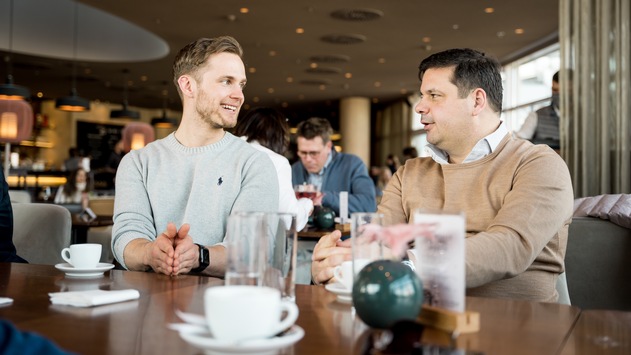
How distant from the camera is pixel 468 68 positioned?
2020mm

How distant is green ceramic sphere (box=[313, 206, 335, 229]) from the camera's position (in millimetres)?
3783

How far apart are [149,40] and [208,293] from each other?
12127mm

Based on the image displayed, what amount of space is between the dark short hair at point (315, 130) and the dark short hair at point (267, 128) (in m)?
0.91

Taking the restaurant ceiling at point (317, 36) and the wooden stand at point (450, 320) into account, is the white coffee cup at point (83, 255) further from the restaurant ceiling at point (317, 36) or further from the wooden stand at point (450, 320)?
the restaurant ceiling at point (317, 36)

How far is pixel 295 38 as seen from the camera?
10.6 meters

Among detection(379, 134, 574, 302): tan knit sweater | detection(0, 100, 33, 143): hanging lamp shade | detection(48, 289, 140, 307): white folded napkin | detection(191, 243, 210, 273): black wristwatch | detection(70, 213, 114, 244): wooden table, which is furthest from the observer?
detection(0, 100, 33, 143): hanging lamp shade

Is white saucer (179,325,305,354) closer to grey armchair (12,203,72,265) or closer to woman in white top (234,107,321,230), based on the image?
grey armchair (12,203,72,265)

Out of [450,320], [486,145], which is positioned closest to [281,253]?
[450,320]

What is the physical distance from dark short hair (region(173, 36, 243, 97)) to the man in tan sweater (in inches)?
27.0

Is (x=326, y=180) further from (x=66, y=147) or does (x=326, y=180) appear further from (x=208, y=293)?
(x=66, y=147)

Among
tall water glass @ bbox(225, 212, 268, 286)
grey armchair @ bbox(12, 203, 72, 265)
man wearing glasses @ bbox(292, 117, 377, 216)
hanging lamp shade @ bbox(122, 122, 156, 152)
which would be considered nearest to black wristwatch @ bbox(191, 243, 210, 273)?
tall water glass @ bbox(225, 212, 268, 286)

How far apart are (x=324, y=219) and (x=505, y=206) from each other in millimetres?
2150

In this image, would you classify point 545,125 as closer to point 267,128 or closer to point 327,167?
point 327,167

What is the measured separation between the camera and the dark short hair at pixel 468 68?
79.4 inches
